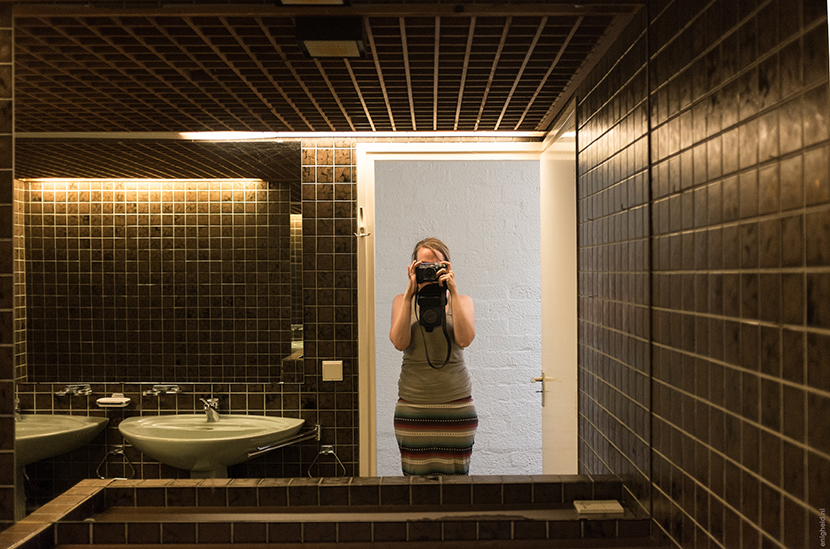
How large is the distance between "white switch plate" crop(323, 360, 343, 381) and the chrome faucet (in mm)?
279

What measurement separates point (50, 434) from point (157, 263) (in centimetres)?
40

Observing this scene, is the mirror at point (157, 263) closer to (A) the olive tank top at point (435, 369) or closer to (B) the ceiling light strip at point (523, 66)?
(A) the olive tank top at point (435, 369)

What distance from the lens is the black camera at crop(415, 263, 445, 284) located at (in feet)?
4.21

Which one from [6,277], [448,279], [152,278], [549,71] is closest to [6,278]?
[6,277]

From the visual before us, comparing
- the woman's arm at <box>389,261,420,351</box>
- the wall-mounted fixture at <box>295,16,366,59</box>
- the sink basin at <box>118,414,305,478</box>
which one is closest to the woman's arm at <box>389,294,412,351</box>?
the woman's arm at <box>389,261,420,351</box>

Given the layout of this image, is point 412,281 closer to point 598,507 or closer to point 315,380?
point 315,380

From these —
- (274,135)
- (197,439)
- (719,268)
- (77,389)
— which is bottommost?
(197,439)

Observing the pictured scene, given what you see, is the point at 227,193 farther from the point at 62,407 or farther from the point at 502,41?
the point at 502,41

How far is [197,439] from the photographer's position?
48.1 inches

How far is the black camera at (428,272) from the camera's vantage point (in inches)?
50.5

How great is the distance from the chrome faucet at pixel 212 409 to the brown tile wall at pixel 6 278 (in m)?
0.37

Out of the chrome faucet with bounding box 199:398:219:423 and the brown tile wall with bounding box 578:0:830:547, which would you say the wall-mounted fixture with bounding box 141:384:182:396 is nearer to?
the chrome faucet with bounding box 199:398:219:423

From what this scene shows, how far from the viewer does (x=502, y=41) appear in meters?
1.02

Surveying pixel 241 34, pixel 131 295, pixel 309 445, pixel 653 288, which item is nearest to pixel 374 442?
pixel 309 445
